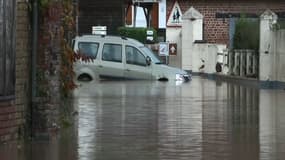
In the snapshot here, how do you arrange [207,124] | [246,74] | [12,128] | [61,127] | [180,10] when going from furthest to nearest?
[180,10]
[246,74]
[207,124]
[61,127]
[12,128]

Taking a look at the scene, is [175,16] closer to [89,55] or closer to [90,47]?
[90,47]

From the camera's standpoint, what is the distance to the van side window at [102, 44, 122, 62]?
2745 centimetres

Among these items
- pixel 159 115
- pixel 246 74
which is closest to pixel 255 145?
pixel 159 115

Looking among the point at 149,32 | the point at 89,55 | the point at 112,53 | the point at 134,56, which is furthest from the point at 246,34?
the point at 149,32

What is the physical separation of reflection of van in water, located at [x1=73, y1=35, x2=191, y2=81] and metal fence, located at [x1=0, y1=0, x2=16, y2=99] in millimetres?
16908

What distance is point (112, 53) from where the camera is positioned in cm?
2750

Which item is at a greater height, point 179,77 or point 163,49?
point 163,49

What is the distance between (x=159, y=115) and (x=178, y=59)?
21.6 metres

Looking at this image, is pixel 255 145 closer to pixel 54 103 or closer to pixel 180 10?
pixel 54 103

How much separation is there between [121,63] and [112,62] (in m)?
0.31

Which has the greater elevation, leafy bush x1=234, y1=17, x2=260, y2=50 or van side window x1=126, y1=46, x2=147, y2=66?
leafy bush x1=234, y1=17, x2=260, y2=50

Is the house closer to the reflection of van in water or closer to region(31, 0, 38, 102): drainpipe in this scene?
the reflection of van in water

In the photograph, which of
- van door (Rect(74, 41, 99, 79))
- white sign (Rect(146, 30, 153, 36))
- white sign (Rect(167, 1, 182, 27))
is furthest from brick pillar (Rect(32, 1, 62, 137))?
white sign (Rect(167, 1, 182, 27))

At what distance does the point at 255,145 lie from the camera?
11648 mm
